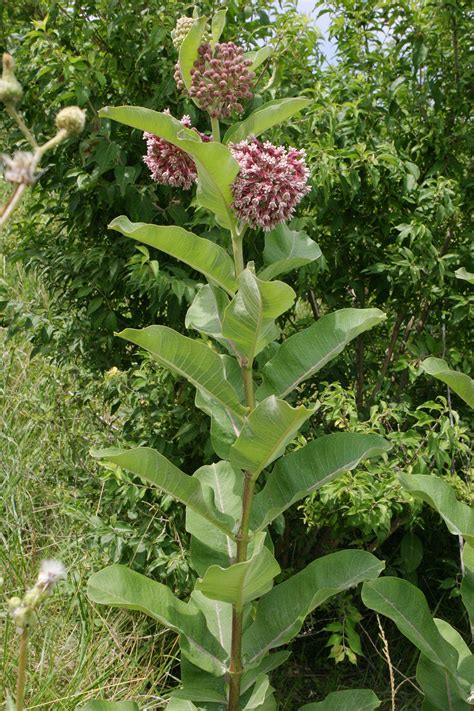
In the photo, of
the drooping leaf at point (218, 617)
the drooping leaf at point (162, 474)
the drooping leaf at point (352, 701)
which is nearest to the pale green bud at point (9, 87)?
the drooping leaf at point (162, 474)

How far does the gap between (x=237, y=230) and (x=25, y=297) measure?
3432mm

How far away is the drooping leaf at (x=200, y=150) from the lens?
6.11 ft

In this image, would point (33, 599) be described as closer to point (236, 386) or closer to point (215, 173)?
point (215, 173)

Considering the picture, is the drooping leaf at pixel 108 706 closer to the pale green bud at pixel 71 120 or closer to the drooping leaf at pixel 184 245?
the drooping leaf at pixel 184 245

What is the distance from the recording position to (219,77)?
201 cm

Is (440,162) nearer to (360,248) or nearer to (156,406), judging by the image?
(360,248)

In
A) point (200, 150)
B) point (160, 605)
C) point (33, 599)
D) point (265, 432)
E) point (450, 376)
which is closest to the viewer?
point (33, 599)

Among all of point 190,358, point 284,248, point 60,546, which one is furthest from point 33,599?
point 60,546

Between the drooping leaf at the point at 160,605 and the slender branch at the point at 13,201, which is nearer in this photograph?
the slender branch at the point at 13,201

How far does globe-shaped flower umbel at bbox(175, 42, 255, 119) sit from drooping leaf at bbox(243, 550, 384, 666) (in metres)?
1.19

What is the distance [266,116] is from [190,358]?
0.59 metres

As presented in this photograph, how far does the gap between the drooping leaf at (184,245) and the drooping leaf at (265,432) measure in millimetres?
370

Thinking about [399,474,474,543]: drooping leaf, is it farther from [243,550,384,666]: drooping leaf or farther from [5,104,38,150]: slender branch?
[5,104,38,150]: slender branch

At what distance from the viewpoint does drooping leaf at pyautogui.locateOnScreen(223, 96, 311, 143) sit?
78.5 inches
